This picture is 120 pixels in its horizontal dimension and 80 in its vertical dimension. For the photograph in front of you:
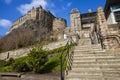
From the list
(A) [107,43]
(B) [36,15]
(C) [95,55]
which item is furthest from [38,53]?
(B) [36,15]

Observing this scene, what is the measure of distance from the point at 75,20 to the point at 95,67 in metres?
22.3

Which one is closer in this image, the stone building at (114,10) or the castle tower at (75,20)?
the stone building at (114,10)

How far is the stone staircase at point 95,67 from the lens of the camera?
231 inches

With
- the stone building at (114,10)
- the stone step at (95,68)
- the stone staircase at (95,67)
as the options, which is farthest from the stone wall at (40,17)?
the stone step at (95,68)

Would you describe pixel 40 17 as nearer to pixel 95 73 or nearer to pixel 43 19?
pixel 43 19

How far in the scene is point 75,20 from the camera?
2802cm

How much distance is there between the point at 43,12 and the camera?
5147cm

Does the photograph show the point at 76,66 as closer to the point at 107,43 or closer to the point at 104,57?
the point at 104,57

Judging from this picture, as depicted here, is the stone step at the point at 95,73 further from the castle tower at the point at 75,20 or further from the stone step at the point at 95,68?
the castle tower at the point at 75,20

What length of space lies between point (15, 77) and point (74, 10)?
24.4m

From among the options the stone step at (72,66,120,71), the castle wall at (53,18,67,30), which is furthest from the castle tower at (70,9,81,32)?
the castle wall at (53,18,67,30)

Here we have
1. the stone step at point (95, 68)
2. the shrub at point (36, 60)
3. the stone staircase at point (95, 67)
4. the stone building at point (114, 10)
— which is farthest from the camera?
the stone building at point (114, 10)

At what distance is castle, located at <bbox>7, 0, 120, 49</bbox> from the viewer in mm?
11453

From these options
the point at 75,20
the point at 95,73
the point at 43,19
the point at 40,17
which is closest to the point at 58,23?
the point at 43,19
